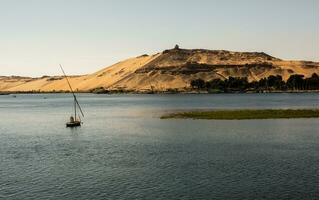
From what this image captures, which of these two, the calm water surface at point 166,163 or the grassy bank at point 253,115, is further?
the grassy bank at point 253,115

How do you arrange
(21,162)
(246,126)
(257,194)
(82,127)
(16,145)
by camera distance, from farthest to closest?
(82,127)
(246,126)
(16,145)
(21,162)
(257,194)

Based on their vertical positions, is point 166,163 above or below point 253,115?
below

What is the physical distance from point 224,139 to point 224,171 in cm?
2146

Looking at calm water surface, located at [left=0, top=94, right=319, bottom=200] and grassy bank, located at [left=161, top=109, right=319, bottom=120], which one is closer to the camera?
calm water surface, located at [left=0, top=94, right=319, bottom=200]

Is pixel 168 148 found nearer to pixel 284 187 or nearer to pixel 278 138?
pixel 278 138

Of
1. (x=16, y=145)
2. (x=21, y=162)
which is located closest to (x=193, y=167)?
(x=21, y=162)

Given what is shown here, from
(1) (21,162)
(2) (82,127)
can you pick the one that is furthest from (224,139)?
(2) (82,127)

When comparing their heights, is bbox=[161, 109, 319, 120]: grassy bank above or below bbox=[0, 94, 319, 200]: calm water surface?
above

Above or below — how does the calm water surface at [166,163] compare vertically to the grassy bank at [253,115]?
below

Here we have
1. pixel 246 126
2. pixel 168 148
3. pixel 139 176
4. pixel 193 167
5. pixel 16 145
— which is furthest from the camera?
pixel 246 126

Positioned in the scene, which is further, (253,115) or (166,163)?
(253,115)

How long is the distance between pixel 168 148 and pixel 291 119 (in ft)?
134

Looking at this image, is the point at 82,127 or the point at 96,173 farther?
the point at 82,127

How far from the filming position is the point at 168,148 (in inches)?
2307
